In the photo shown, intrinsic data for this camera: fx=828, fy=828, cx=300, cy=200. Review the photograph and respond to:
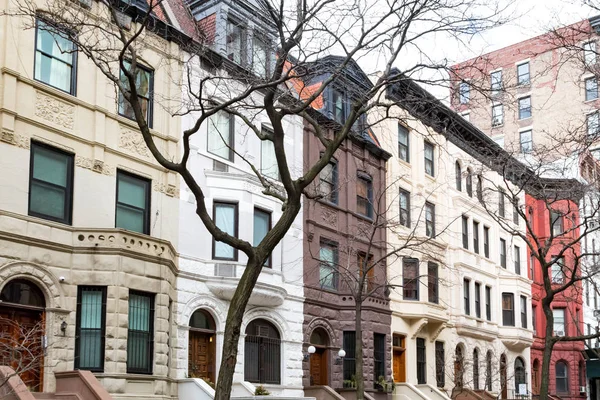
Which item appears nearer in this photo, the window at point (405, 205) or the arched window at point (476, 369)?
the window at point (405, 205)

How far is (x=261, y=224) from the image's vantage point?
27.0m

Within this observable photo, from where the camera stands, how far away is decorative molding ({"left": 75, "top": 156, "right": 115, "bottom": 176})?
21.0m

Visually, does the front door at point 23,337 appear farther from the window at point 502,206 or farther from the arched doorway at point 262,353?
the window at point 502,206

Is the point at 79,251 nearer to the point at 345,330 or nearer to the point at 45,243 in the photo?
the point at 45,243

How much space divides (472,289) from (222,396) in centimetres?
2972

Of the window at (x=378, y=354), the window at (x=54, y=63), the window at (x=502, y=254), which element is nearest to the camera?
the window at (x=54, y=63)

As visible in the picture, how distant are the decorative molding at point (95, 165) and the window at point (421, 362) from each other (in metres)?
17.9

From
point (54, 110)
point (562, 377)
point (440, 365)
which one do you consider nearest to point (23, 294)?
point (54, 110)

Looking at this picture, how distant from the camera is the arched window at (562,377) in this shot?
5219 cm

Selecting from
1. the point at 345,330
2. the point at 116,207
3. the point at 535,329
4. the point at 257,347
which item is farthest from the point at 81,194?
the point at 535,329

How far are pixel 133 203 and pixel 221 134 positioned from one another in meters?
4.26

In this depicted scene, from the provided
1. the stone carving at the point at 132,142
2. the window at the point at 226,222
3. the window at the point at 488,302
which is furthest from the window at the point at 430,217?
the stone carving at the point at 132,142

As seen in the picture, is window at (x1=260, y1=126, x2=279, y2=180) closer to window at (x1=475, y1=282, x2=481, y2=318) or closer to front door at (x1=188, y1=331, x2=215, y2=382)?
front door at (x1=188, y1=331, x2=215, y2=382)

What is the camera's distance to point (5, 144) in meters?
19.2
